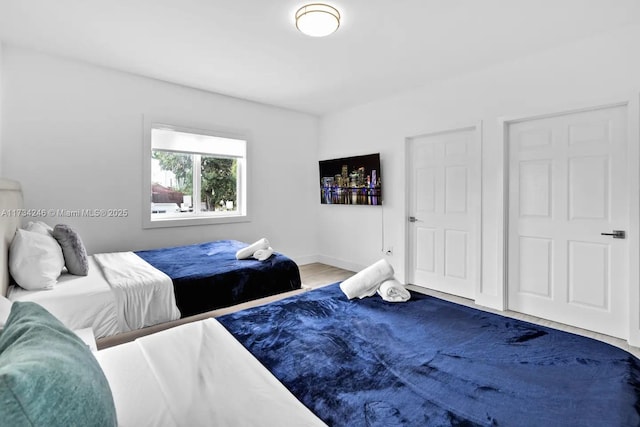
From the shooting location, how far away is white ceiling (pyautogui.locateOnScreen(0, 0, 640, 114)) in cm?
238

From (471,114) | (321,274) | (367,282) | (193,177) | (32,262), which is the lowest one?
(321,274)

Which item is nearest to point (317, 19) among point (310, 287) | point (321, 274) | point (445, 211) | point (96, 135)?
point (310, 287)

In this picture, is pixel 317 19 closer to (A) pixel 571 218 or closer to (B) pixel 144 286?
(B) pixel 144 286

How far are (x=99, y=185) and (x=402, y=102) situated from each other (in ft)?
12.8

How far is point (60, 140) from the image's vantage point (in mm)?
3312

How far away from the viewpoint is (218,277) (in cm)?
267

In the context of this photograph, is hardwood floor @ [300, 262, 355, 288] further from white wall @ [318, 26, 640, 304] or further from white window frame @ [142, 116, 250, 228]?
white window frame @ [142, 116, 250, 228]

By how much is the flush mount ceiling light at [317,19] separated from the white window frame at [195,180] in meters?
2.32

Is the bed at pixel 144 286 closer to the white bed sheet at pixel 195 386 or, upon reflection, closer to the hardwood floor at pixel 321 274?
the white bed sheet at pixel 195 386

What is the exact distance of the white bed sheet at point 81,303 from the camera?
1974mm

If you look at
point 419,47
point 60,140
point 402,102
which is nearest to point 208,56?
point 60,140

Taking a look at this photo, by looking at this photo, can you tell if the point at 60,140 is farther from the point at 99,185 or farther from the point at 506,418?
the point at 506,418

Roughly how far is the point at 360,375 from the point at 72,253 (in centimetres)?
245

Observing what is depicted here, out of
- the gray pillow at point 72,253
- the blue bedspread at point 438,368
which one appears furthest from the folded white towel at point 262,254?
the gray pillow at point 72,253
